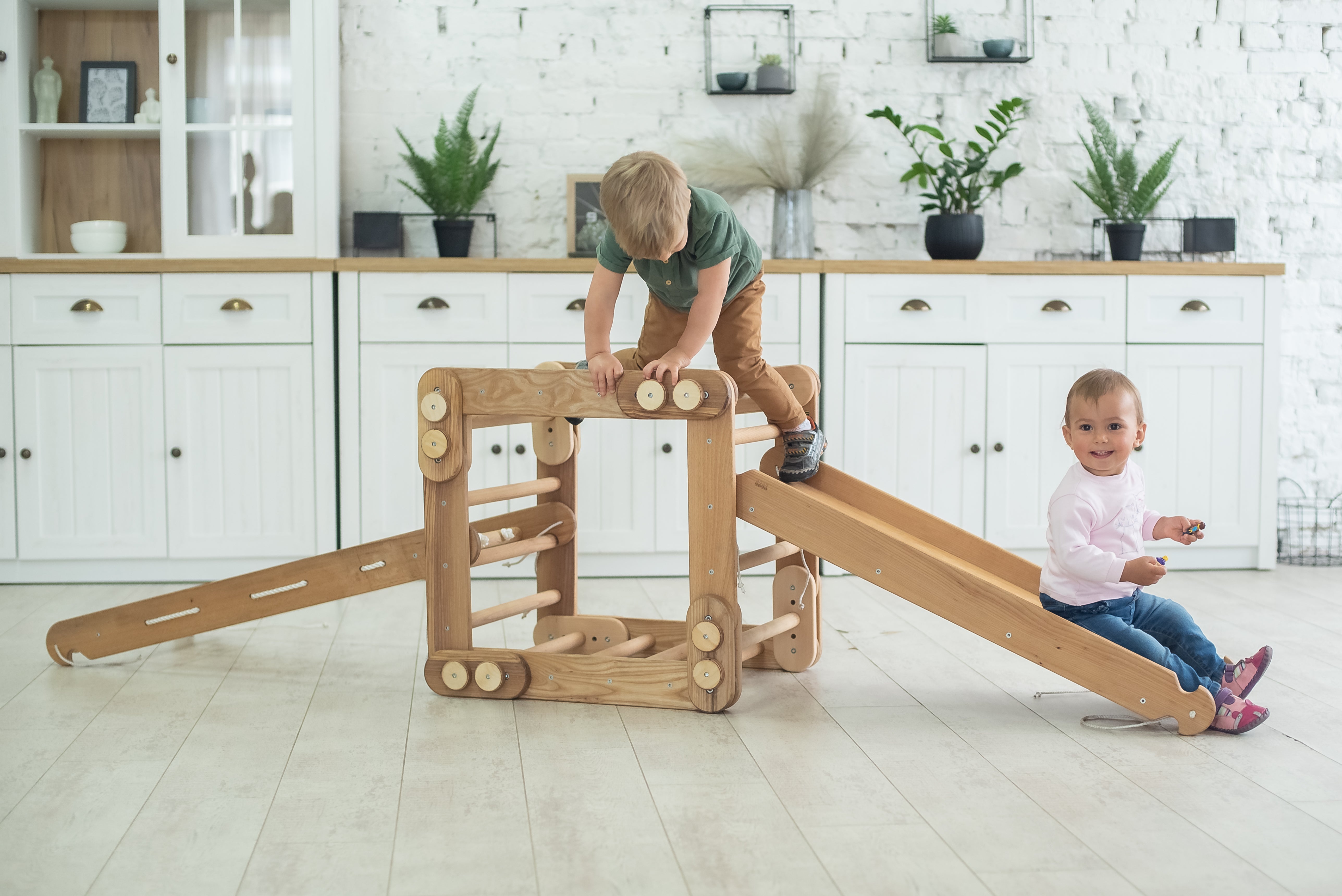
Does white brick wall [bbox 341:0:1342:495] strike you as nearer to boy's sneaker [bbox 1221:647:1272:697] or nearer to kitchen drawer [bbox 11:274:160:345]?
kitchen drawer [bbox 11:274:160:345]

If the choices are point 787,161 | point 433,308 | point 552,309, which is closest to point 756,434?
point 552,309

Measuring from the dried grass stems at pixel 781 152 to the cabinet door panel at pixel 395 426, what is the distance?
89cm

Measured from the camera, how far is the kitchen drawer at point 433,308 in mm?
3201

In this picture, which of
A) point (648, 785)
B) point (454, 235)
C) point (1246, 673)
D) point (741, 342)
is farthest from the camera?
point (454, 235)

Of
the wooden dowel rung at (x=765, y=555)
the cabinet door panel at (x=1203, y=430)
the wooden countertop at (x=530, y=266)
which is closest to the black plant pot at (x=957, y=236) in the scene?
the wooden countertop at (x=530, y=266)

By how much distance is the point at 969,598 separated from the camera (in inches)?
75.1

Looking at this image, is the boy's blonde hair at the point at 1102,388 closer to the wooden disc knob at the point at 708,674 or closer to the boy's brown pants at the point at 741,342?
the boy's brown pants at the point at 741,342

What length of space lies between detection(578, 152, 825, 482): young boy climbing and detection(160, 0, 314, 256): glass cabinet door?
1484 mm

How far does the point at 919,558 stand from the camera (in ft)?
6.30

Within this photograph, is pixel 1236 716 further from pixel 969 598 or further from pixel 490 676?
pixel 490 676

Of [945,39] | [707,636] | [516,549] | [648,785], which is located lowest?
[648,785]

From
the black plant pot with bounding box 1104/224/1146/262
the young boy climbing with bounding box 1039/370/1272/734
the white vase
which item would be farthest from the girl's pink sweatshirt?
the white vase

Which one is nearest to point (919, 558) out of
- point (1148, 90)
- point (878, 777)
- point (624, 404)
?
point (878, 777)

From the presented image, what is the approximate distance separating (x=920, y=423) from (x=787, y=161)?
917mm
